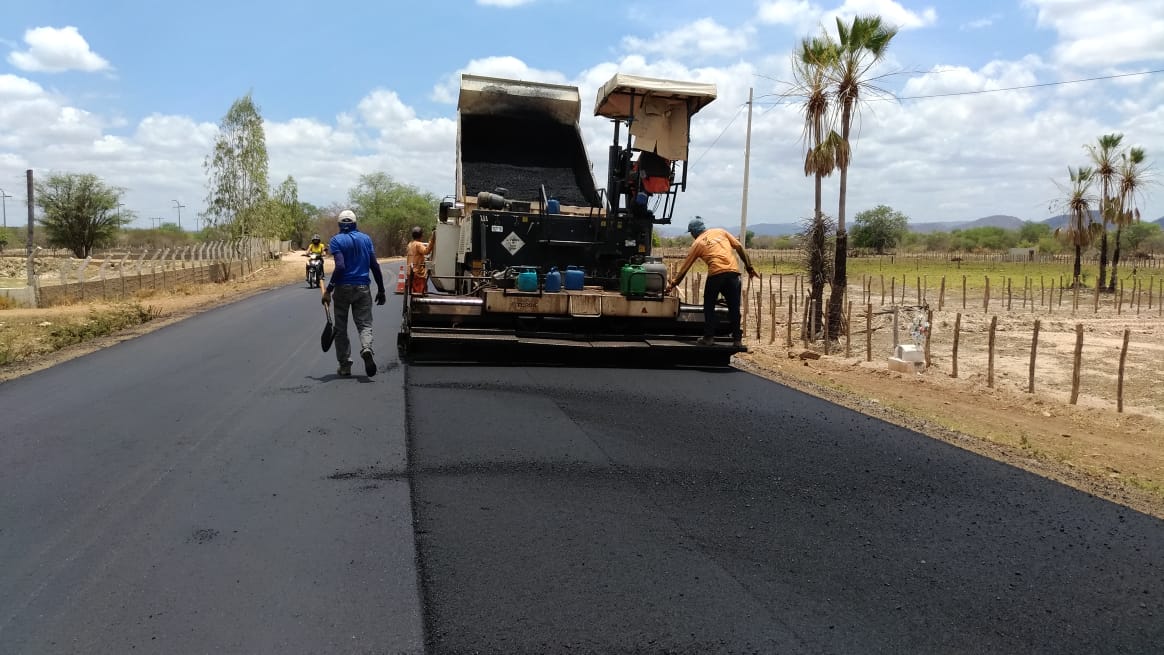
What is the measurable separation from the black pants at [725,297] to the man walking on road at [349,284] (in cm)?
343

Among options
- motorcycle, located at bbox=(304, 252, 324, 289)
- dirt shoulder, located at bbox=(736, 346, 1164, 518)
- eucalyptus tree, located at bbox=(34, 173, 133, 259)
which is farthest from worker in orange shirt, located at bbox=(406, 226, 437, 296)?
eucalyptus tree, located at bbox=(34, 173, 133, 259)

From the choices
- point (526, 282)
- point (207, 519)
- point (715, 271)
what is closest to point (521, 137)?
point (526, 282)

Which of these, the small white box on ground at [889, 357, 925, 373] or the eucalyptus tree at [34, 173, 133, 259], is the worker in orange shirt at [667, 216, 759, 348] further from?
the eucalyptus tree at [34, 173, 133, 259]

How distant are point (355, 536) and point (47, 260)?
1659 inches

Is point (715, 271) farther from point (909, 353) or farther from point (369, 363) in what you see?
point (909, 353)

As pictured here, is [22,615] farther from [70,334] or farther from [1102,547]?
[70,334]

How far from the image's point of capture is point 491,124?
12.2 metres

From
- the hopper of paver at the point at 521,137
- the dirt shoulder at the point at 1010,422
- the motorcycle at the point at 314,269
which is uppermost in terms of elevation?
the hopper of paver at the point at 521,137

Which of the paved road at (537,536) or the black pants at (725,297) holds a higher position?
the black pants at (725,297)

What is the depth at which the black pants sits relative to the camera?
9.06m

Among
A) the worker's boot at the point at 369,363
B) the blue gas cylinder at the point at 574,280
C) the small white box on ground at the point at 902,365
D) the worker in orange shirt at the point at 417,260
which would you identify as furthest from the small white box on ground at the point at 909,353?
the worker's boot at the point at 369,363

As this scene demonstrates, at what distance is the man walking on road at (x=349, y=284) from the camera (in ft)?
27.8

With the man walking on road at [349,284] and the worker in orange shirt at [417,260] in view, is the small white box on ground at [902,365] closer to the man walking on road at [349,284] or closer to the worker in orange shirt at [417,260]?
the worker in orange shirt at [417,260]

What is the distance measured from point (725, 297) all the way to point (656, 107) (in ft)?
8.04
